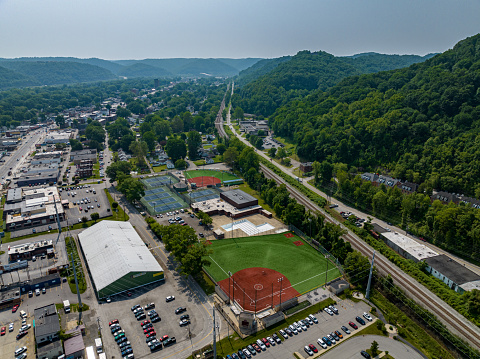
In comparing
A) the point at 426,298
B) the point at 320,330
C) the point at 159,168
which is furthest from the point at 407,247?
the point at 159,168

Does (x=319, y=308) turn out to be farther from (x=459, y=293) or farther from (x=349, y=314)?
(x=459, y=293)

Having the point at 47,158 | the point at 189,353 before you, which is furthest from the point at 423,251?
the point at 47,158

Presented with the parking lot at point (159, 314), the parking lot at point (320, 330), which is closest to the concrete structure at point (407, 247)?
the parking lot at point (320, 330)

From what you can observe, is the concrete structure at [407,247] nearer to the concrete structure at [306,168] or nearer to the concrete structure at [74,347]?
the concrete structure at [306,168]

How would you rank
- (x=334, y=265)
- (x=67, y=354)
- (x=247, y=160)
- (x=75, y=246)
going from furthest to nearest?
(x=247, y=160) → (x=75, y=246) → (x=334, y=265) → (x=67, y=354)

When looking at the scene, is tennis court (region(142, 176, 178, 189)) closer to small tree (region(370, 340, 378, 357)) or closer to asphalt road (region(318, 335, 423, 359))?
asphalt road (region(318, 335, 423, 359))

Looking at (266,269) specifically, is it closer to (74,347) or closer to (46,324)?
(74,347)

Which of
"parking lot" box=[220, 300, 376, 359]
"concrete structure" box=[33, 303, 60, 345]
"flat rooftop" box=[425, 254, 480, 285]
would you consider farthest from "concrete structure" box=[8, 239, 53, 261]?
"flat rooftop" box=[425, 254, 480, 285]
